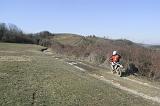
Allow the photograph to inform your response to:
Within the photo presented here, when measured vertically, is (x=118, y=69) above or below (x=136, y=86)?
above

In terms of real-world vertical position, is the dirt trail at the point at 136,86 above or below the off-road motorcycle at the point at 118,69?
below

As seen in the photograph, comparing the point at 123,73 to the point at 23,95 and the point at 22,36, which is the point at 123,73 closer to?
the point at 23,95

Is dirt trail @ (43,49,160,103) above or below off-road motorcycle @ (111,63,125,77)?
below

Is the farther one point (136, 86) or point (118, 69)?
point (118, 69)

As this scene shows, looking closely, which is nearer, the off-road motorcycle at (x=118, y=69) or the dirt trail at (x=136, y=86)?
the dirt trail at (x=136, y=86)

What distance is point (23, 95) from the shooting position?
53.8 ft

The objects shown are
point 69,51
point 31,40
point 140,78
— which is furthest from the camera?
point 31,40

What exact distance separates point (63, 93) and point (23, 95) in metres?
2.26

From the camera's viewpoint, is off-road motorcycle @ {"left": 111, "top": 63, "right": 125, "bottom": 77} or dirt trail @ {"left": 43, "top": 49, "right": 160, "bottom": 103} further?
off-road motorcycle @ {"left": 111, "top": 63, "right": 125, "bottom": 77}

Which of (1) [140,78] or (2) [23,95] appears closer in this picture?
(2) [23,95]

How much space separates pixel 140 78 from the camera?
2831 cm

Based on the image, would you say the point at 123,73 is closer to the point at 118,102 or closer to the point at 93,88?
the point at 93,88

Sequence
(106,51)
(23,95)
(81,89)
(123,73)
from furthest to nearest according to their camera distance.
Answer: (106,51) < (123,73) < (81,89) < (23,95)

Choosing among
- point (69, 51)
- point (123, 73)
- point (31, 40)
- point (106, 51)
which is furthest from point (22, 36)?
point (123, 73)
